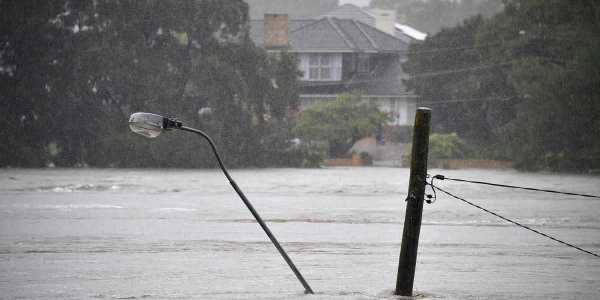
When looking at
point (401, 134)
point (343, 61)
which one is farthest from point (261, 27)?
point (401, 134)

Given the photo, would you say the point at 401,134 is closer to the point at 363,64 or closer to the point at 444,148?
the point at 363,64

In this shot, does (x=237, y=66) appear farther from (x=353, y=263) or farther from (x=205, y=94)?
(x=353, y=263)

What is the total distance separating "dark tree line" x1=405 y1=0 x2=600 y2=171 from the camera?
37281 millimetres

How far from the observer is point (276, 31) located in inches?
2350

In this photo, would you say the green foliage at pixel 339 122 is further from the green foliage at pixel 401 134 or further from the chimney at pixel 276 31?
the chimney at pixel 276 31

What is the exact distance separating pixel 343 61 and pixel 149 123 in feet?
177

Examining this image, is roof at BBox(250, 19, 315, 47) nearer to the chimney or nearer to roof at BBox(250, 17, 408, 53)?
roof at BBox(250, 17, 408, 53)

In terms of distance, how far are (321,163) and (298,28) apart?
77.5 ft

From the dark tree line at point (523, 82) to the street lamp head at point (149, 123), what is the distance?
101ft

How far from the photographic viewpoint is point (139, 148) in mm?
38062

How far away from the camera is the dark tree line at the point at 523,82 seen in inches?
1468

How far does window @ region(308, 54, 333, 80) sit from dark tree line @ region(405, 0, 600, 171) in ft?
23.2

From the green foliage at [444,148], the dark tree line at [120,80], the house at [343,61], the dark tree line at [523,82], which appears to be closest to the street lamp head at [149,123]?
the dark tree line at [120,80]

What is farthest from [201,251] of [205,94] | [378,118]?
[378,118]
